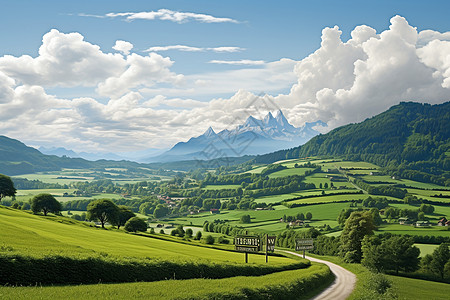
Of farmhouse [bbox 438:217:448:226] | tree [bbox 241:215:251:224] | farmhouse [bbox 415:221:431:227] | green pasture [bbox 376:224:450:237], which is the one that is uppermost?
farmhouse [bbox 438:217:448:226]

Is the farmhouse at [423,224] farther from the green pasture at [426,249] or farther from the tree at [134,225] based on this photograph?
the tree at [134,225]

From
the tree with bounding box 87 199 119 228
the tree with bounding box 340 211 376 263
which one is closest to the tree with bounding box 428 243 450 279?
the tree with bounding box 340 211 376 263

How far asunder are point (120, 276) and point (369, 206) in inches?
6018

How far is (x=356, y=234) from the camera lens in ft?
300

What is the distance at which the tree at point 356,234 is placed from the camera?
89.1 metres

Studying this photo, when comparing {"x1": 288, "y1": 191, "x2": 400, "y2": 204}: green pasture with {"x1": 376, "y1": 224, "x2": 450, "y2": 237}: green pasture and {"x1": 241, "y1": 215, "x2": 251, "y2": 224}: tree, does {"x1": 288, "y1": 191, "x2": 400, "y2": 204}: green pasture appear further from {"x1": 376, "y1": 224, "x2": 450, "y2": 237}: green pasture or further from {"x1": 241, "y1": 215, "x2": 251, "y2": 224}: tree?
{"x1": 376, "y1": 224, "x2": 450, "y2": 237}: green pasture

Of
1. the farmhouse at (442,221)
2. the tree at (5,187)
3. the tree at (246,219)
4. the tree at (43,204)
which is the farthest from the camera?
the tree at (246,219)

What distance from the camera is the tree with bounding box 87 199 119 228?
109m

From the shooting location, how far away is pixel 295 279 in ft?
134

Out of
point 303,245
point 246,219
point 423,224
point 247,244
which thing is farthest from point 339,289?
point 246,219

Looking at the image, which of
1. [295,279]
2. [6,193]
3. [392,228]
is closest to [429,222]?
[392,228]

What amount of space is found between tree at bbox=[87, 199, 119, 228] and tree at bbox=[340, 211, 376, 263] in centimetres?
6636

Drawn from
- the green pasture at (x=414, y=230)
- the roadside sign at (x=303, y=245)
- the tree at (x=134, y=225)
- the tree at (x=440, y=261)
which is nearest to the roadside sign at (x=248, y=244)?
the roadside sign at (x=303, y=245)

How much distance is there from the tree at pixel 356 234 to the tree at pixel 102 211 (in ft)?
218
